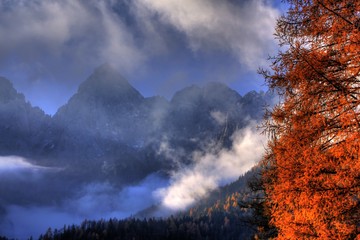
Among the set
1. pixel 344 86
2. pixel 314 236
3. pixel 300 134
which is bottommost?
pixel 314 236

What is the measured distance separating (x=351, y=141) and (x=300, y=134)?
3.40 ft

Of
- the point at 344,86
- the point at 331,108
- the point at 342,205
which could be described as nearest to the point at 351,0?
the point at 344,86

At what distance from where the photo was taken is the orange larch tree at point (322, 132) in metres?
5.96

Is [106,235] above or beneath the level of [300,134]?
above

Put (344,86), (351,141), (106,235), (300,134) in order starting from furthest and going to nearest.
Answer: (106,235)
(300,134)
(344,86)
(351,141)

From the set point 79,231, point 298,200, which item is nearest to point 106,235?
point 79,231

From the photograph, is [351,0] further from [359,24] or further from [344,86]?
[344,86]

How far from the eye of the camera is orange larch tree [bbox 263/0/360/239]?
596cm

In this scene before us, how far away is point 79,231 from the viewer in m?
180

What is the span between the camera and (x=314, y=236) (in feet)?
20.3

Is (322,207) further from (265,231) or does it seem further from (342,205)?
A: (265,231)

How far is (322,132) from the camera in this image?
6590 mm

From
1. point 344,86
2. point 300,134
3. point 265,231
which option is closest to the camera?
point 344,86

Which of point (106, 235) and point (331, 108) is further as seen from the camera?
point (106, 235)
